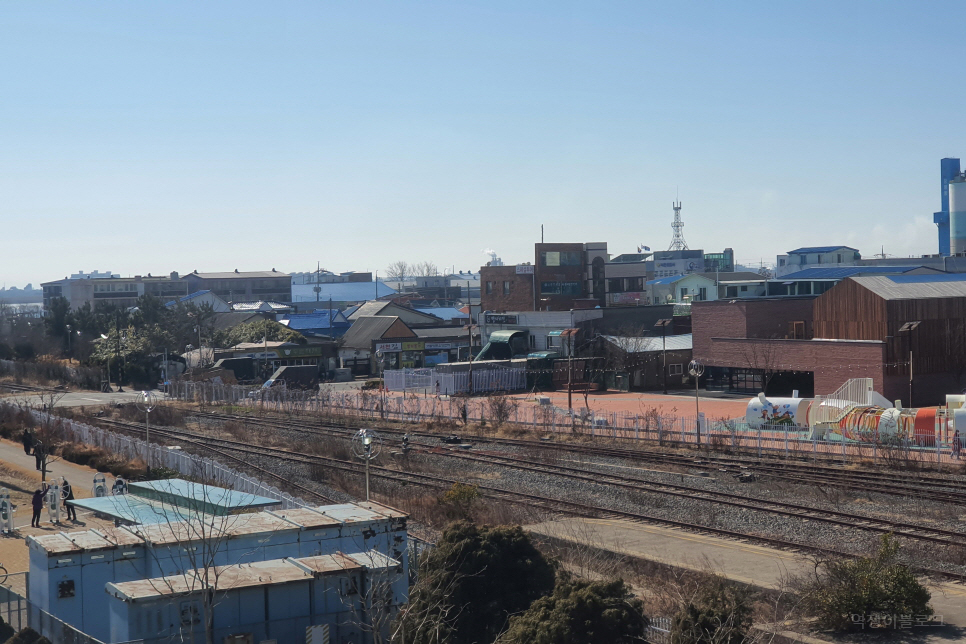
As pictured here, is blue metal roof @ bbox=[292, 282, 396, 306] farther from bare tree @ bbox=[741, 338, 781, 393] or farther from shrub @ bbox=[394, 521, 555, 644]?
shrub @ bbox=[394, 521, 555, 644]

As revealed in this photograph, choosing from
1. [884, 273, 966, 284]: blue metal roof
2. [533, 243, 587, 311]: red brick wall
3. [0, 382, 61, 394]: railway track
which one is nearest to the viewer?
[884, 273, 966, 284]: blue metal roof

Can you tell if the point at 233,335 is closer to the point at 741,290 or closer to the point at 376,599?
the point at 741,290

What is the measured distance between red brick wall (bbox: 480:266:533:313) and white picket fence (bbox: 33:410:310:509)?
38.9 metres

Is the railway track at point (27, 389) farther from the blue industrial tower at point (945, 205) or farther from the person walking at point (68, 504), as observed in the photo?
the blue industrial tower at point (945, 205)

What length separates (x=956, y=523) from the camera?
18.9 meters

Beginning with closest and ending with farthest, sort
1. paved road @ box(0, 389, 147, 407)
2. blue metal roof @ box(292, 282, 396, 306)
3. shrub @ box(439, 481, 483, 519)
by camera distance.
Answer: shrub @ box(439, 481, 483, 519), paved road @ box(0, 389, 147, 407), blue metal roof @ box(292, 282, 396, 306)

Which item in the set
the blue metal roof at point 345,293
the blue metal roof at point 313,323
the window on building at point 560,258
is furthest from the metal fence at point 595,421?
the blue metal roof at point 345,293

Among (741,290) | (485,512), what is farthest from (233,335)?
(485,512)

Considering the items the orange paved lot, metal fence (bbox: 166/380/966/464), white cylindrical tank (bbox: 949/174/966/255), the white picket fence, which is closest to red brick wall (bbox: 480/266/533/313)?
metal fence (bbox: 166/380/966/464)

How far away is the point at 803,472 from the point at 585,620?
17.6 m

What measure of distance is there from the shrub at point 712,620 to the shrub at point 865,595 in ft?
6.34

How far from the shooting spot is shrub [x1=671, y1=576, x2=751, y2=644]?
32.6 feet

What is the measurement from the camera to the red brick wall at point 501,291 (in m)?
72.0

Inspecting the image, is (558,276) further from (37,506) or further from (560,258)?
(37,506)
